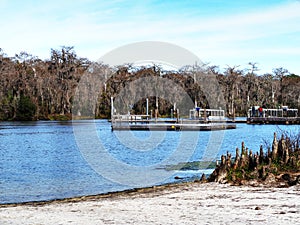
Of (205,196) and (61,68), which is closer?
(205,196)

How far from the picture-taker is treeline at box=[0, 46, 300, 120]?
8800 cm

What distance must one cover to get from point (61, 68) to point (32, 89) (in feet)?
26.2

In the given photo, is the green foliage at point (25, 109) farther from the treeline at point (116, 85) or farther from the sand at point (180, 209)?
the sand at point (180, 209)

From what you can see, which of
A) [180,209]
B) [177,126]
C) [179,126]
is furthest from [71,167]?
[177,126]

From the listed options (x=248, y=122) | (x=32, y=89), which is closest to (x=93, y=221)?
(x=248, y=122)

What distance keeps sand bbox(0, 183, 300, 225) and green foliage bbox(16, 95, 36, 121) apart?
71.5 m

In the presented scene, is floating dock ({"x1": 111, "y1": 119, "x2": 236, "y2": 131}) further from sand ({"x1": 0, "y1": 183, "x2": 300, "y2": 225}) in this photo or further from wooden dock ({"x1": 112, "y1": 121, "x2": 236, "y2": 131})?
sand ({"x1": 0, "y1": 183, "x2": 300, "y2": 225})

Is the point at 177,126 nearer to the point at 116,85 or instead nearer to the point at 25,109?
the point at 25,109

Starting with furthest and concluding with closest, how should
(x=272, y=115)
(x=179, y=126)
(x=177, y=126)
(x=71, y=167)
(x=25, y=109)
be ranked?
1. (x=272, y=115)
2. (x=25, y=109)
3. (x=177, y=126)
4. (x=179, y=126)
5. (x=71, y=167)

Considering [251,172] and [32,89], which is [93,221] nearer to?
[251,172]

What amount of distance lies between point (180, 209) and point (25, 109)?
75.6m

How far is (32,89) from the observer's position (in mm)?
88938

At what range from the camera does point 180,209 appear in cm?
1155

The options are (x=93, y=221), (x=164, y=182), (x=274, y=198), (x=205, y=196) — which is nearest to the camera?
(x=93, y=221)
